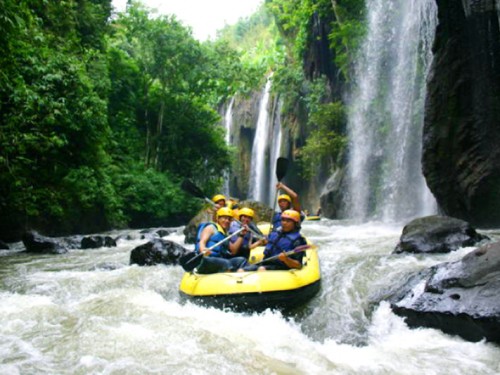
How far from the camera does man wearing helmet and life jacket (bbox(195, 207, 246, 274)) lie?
17.2 feet

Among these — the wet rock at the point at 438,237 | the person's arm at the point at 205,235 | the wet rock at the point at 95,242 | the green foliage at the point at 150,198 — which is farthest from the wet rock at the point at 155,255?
the green foliage at the point at 150,198

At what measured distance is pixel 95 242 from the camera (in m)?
10.8

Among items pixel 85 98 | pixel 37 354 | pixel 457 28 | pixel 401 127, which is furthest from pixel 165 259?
pixel 401 127

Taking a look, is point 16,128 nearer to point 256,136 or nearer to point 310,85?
point 310,85

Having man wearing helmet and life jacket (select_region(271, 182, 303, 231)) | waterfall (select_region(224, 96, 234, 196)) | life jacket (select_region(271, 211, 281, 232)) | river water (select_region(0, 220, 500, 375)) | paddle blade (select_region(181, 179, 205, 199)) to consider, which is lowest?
river water (select_region(0, 220, 500, 375))

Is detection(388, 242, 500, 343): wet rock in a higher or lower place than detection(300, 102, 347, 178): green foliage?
lower

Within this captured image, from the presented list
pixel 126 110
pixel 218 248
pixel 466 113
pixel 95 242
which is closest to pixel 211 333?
pixel 218 248

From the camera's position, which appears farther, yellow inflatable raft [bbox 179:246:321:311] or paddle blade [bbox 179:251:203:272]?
paddle blade [bbox 179:251:203:272]

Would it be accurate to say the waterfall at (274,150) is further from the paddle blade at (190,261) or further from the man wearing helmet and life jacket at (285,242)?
the paddle blade at (190,261)

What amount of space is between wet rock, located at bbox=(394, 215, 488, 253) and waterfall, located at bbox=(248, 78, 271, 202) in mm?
21032

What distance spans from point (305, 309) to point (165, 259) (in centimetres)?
345

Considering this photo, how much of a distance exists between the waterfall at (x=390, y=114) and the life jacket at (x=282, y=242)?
29.0 feet

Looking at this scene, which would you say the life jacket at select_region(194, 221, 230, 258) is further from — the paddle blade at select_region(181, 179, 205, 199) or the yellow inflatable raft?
the paddle blade at select_region(181, 179, 205, 199)

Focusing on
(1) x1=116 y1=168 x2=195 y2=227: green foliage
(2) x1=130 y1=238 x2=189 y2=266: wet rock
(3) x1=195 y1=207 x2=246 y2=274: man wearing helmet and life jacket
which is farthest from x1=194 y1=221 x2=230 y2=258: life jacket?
(1) x1=116 y1=168 x2=195 y2=227: green foliage
